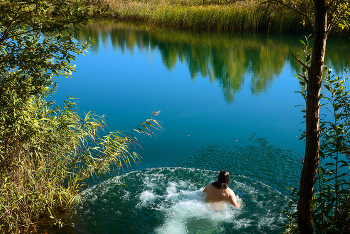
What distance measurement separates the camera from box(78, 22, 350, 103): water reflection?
1330cm

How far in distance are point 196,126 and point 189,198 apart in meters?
3.41

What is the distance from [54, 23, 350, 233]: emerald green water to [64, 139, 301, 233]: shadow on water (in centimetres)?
2

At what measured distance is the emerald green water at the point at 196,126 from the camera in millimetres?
4891

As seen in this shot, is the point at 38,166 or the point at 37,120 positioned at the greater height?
the point at 37,120

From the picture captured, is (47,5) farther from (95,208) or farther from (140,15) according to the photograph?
(140,15)

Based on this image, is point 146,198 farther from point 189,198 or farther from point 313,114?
point 313,114

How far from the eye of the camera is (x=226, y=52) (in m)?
16.9

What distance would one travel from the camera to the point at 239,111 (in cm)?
973

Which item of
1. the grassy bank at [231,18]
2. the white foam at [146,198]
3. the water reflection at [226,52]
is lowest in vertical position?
the white foam at [146,198]

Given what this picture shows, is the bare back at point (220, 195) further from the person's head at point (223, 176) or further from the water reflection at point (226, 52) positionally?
the water reflection at point (226, 52)

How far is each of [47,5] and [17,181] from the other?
2.09 metres

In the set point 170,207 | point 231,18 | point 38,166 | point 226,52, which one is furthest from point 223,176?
point 231,18

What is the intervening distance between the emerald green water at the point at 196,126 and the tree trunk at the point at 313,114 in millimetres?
1846

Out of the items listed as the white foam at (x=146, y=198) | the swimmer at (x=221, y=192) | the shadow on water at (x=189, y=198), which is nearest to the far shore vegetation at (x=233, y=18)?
the shadow on water at (x=189, y=198)
